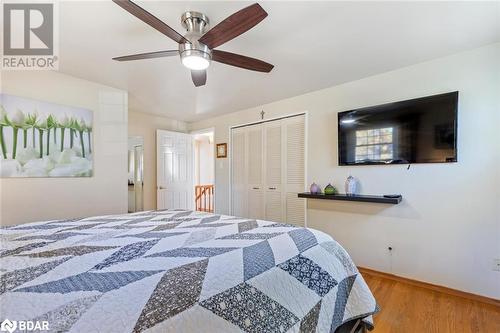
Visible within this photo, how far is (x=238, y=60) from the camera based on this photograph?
5.92 feet

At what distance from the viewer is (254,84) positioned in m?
2.94

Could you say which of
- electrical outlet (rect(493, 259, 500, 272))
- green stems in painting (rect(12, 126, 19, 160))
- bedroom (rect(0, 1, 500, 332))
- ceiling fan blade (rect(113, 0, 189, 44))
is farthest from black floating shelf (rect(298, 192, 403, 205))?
green stems in painting (rect(12, 126, 19, 160))

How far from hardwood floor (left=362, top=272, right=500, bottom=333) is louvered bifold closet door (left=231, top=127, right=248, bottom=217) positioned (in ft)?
7.61

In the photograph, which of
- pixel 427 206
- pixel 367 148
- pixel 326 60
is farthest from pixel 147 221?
pixel 427 206

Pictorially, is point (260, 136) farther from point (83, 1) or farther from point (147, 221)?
point (83, 1)

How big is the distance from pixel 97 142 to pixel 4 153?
0.80 metres

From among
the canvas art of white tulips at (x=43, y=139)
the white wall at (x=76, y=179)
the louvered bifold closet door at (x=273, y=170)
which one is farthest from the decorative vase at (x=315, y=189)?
the canvas art of white tulips at (x=43, y=139)

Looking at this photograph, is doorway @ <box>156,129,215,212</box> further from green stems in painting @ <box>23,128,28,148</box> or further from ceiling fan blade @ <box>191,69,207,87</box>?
ceiling fan blade @ <box>191,69,207,87</box>

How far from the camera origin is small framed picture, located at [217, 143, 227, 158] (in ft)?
14.3

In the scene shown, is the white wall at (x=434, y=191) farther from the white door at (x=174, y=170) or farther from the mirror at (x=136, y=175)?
the mirror at (x=136, y=175)

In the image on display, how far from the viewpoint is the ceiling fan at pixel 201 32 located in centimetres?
130

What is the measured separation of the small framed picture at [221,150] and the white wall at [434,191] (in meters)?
1.89

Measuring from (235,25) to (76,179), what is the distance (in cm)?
248

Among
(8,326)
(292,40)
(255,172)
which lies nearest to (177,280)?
(8,326)
